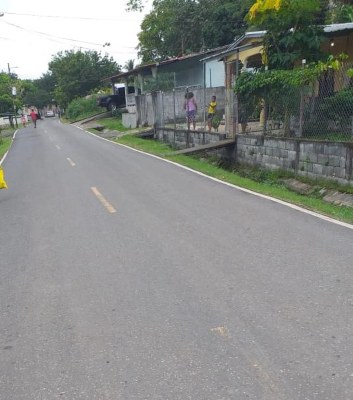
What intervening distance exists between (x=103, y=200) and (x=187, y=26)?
133 feet

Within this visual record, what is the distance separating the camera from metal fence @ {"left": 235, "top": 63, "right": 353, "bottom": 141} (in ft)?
34.9

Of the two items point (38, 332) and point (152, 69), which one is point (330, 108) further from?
point (152, 69)

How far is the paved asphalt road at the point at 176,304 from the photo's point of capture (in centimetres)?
326

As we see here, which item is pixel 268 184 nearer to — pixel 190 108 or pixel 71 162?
pixel 71 162

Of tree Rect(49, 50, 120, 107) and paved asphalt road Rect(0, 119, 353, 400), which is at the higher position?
tree Rect(49, 50, 120, 107)

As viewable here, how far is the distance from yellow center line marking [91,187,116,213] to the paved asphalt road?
0.10 metres

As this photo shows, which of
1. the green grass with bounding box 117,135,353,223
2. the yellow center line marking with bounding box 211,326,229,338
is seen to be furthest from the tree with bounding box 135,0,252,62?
the yellow center line marking with bounding box 211,326,229,338

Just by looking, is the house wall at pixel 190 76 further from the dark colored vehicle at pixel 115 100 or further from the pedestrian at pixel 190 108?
the pedestrian at pixel 190 108

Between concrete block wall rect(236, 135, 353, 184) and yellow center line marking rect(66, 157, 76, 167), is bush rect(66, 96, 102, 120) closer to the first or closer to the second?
yellow center line marking rect(66, 157, 76, 167)

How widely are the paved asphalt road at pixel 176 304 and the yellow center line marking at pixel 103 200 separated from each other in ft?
0.32

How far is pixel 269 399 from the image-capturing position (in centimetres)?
299

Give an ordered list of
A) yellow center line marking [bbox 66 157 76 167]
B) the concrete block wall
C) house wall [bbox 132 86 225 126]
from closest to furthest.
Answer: the concrete block wall, yellow center line marking [bbox 66 157 76 167], house wall [bbox 132 86 225 126]

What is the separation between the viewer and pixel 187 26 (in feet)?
152

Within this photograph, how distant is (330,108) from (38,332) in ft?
29.8
